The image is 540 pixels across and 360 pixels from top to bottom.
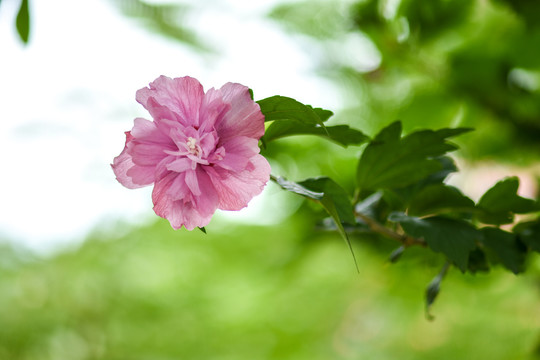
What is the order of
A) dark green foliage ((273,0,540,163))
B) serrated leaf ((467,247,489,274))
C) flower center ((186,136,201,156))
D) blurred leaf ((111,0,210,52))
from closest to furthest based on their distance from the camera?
flower center ((186,136,201,156)) < serrated leaf ((467,247,489,274)) < dark green foliage ((273,0,540,163)) < blurred leaf ((111,0,210,52))

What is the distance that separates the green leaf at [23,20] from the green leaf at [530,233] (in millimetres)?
400

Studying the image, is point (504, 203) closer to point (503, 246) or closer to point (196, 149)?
point (503, 246)

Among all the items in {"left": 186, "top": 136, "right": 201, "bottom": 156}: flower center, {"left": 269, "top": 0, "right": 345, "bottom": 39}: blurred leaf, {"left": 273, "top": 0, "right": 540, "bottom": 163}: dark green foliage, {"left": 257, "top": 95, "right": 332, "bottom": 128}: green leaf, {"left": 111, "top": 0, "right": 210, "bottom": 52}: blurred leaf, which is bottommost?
{"left": 111, "top": 0, "right": 210, "bottom": 52}: blurred leaf

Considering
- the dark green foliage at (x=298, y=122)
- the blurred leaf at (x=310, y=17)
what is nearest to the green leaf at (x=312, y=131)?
the dark green foliage at (x=298, y=122)

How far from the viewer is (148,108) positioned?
244 mm

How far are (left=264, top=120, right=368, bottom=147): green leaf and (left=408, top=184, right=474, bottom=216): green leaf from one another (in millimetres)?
72

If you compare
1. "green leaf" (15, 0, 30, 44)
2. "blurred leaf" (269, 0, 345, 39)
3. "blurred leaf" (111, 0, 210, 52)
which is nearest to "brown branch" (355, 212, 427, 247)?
"green leaf" (15, 0, 30, 44)

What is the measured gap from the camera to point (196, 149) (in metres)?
0.24

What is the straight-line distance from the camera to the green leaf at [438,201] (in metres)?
0.33

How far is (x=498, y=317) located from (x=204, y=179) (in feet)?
5.24

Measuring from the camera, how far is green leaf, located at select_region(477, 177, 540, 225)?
1.08ft

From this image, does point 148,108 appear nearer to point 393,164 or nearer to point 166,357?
point 393,164

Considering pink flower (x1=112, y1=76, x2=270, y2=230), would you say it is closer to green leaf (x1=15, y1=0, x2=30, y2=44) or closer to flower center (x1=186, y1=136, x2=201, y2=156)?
flower center (x1=186, y1=136, x2=201, y2=156)

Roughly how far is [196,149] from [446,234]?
152 mm
